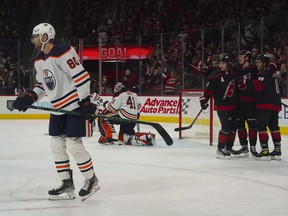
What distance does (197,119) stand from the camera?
8.58 meters

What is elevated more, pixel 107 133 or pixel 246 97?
pixel 246 97

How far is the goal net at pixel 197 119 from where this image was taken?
8.20 m

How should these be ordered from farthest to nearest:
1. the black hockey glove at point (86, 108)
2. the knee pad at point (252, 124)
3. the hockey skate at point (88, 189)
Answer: the knee pad at point (252, 124), the hockey skate at point (88, 189), the black hockey glove at point (86, 108)

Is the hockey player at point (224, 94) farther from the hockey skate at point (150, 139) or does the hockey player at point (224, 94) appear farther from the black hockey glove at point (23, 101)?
the black hockey glove at point (23, 101)

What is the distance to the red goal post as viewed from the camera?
8516 mm

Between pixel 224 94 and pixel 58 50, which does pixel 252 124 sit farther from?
pixel 58 50

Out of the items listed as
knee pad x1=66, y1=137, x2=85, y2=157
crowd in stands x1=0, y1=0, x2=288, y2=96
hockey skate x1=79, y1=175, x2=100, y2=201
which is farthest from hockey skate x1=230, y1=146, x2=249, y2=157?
crowd in stands x1=0, y1=0, x2=288, y2=96

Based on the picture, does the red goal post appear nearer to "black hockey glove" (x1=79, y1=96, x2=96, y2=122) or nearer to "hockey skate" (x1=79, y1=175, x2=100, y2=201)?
"hockey skate" (x1=79, y1=175, x2=100, y2=201)

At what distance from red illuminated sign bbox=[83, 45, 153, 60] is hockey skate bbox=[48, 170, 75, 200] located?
30.1 feet

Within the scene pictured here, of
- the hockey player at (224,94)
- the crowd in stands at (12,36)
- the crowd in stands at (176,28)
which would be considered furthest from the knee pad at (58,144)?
the crowd in stands at (12,36)

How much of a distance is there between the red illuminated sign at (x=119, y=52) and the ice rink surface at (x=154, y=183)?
5.74 metres

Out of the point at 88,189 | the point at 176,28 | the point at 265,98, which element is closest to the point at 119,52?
the point at 176,28

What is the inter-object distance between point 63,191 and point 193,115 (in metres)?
4.98

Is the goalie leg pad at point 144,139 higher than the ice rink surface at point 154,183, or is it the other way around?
the goalie leg pad at point 144,139
